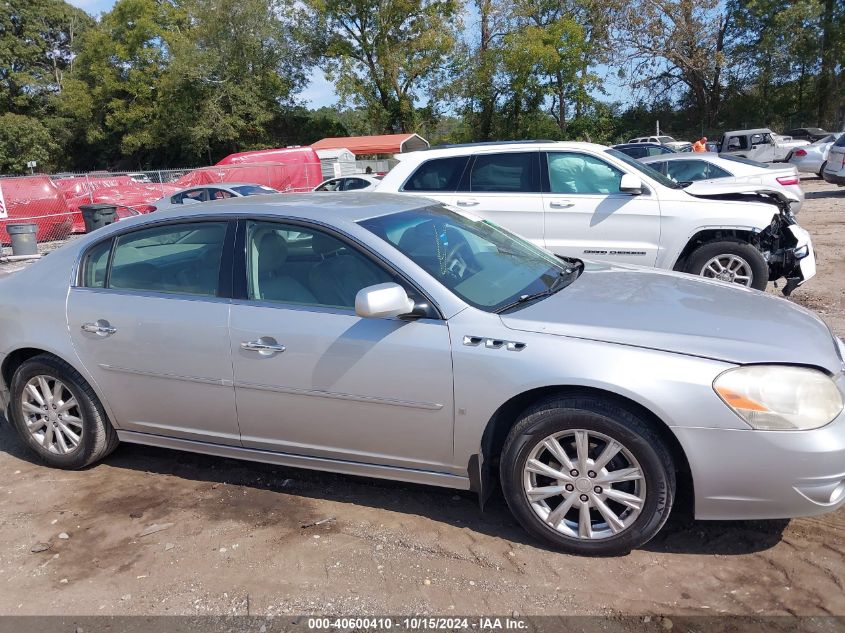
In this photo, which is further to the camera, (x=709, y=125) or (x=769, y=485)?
(x=709, y=125)

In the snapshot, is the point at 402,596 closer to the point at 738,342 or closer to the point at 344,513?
the point at 344,513

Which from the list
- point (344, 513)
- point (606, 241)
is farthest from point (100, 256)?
point (606, 241)

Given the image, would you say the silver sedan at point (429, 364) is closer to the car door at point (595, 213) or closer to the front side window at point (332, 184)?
the car door at point (595, 213)

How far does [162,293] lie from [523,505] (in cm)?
228

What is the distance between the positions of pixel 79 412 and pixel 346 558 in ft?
6.60

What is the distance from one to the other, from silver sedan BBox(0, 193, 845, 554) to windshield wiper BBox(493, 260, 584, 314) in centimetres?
2

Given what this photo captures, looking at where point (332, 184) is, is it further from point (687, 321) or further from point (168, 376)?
point (687, 321)

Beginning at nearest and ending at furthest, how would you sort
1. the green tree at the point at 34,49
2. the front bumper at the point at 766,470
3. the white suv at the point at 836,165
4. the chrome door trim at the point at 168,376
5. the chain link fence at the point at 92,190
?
the front bumper at the point at 766,470
the chrome door trim at the point at 168,376
the white suv at the point at 836,165
the chain link fence at the point at 92,190
the green tree at the point at 34,49

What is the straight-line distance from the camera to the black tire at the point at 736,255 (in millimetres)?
6769

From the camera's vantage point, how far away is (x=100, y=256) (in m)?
4.16

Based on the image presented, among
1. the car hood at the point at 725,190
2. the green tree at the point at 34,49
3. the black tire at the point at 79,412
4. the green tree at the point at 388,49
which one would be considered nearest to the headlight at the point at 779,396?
the black tire at the point at 79,412

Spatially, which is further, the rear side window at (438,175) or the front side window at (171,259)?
the rear side window at (438,175)

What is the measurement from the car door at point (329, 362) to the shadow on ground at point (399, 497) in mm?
392

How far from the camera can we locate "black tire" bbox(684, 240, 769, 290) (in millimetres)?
6769
